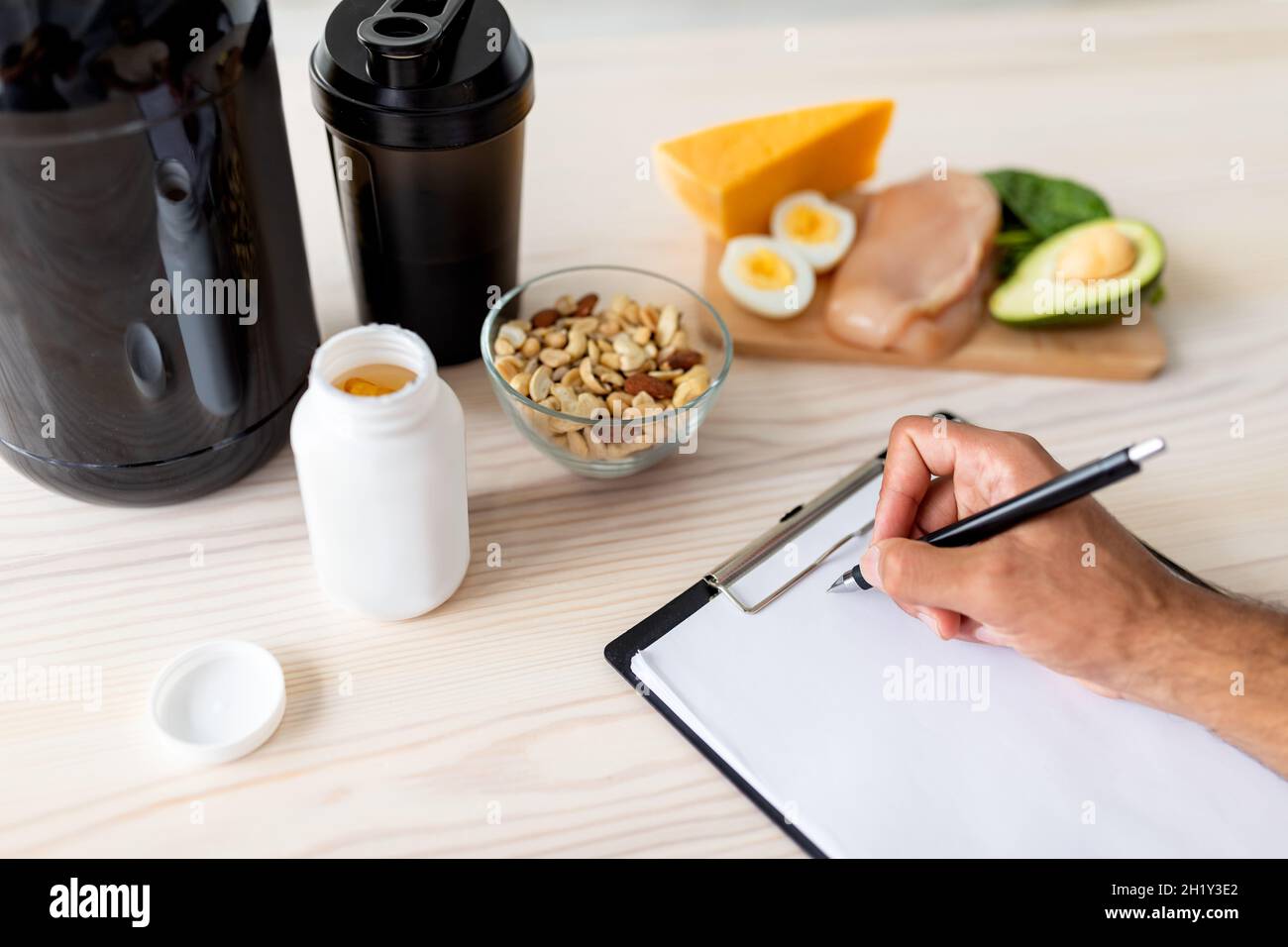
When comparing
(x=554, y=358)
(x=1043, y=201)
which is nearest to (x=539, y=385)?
(x=554, y=358)

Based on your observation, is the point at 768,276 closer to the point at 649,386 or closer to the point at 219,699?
the point at 649,386

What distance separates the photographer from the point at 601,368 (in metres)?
0.86

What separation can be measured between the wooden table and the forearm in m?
0.14

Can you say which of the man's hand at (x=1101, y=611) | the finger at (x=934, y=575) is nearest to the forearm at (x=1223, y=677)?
the man's hand at (x=1101, y=611)

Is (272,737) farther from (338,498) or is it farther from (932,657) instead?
(932,657)

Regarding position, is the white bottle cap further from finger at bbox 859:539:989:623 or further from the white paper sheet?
finger at bbox 859:539:989:623

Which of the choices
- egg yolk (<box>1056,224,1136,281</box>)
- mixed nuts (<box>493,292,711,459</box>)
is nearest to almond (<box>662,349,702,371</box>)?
mixed nuts (<box>493,292,711,459</box>)

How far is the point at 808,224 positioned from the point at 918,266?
0.11 meters

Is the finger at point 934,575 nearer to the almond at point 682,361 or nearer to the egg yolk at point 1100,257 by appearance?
the almond at point 682,361

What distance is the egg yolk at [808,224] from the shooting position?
41.0 inches

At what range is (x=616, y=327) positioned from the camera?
0.89m

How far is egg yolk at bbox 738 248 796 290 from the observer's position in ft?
3.26
